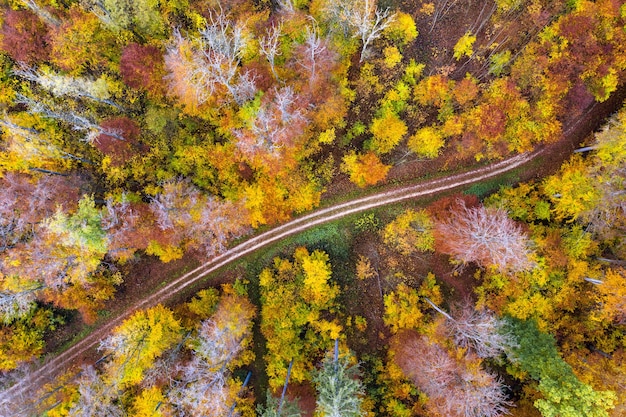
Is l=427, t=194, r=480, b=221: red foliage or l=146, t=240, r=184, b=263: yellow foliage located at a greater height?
l=146, t=240, r=184, b=263: yellow foliage

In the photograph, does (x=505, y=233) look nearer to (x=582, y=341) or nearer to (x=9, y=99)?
(x=582, y=341)

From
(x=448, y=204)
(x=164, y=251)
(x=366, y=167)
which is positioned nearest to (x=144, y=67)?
(x=164, y=251)

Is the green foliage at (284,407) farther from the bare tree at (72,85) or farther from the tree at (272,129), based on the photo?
the bare tree at (72,85)

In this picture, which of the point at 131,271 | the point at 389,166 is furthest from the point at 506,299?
the point at 131,271

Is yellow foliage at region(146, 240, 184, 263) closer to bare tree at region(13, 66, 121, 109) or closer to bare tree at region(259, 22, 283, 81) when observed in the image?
bare tree at region(13, 66, 121, 109)

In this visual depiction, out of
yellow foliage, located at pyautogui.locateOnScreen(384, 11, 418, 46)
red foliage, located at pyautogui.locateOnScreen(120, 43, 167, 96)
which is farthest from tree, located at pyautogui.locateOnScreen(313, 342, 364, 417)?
yellow foliage, located at pyautogui.locateOnScreen(384, 11, 418, 46)

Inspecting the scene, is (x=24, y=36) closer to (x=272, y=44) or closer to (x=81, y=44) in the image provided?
(x=81, y=44)

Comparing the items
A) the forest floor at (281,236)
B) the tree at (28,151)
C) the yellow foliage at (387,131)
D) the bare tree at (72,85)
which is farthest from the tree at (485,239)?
the tree at (28,151)
